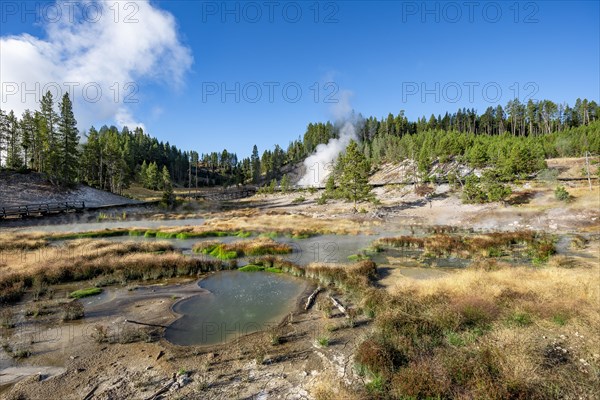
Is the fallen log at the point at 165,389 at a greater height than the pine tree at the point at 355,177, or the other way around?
the pine tree at the point at 355,177

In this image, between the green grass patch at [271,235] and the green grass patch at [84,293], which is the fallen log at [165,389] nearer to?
the green grass patch at [84,293]

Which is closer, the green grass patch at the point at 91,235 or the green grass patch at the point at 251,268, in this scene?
the green grass patch at the point at 251,268

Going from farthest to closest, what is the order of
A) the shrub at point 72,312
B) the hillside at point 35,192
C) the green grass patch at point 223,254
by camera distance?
the hillside at point 35,192 → the green grass patch at point 223,254 → the shrub at point 72,312

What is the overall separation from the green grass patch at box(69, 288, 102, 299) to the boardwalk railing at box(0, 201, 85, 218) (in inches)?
1909

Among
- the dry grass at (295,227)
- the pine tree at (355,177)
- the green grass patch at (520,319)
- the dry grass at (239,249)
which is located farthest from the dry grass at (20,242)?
the pine tree at (355,177)

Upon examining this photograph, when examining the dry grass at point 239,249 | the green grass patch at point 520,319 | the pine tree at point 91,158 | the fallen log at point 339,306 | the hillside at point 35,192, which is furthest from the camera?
the pine tree at point 91,158

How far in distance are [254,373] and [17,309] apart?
14.4 m

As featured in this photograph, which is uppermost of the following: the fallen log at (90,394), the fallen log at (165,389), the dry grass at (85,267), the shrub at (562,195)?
the shrub at (562,195)

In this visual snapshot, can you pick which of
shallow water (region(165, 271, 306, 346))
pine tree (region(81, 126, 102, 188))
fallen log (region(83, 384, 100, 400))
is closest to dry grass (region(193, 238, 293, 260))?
shallow water (region(165, 271, 306, 346))

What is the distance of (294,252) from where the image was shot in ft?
103

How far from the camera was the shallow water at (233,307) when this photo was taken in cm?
1371

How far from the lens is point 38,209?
58.1 metres

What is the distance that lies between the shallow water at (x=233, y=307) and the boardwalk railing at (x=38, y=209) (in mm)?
51761

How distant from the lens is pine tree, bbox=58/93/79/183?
70625 millimetres
